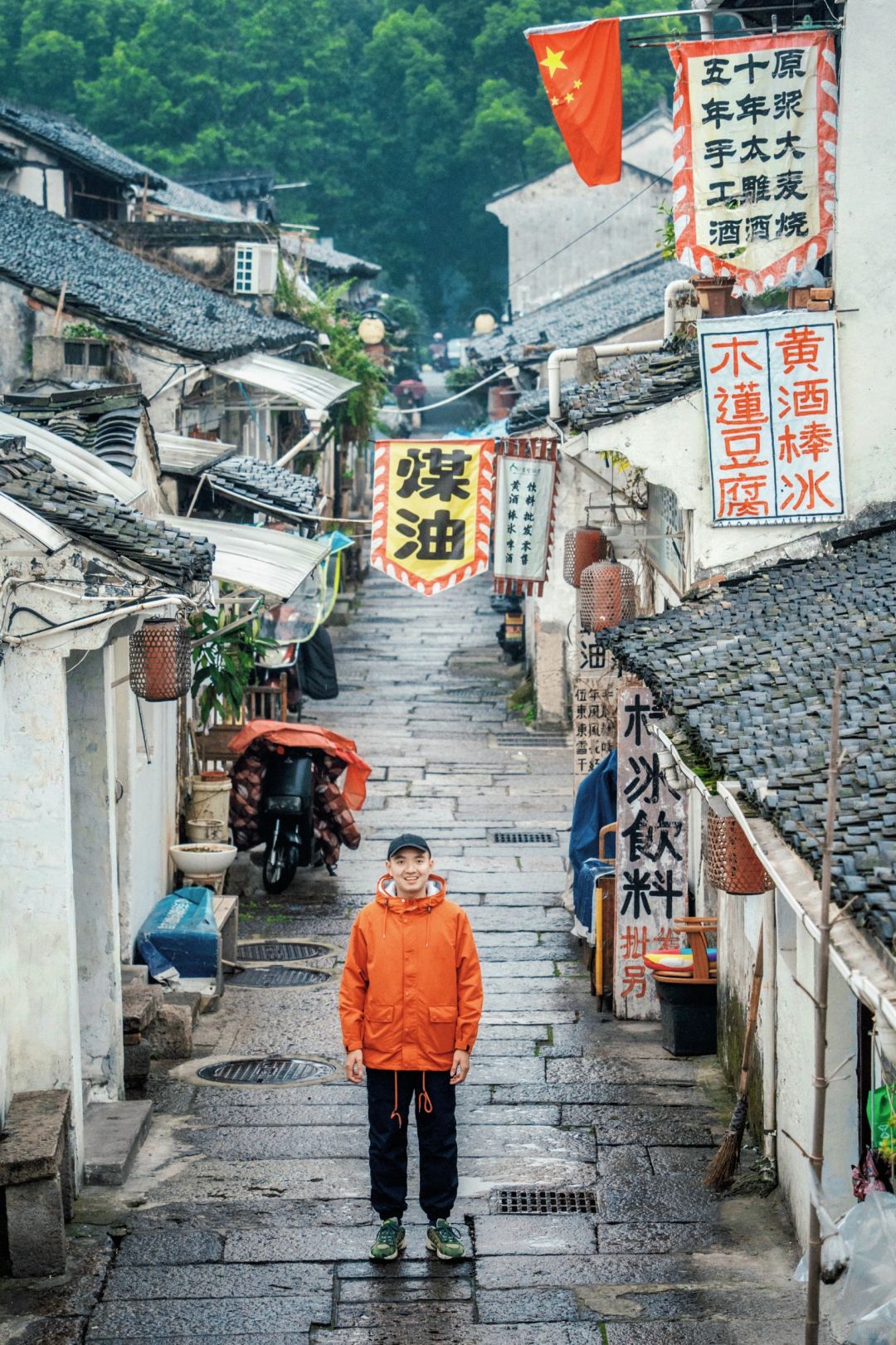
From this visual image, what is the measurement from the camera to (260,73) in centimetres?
6756

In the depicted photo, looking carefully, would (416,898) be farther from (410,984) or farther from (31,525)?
(31,525)

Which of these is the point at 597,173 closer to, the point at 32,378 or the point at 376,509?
the point at 376,509

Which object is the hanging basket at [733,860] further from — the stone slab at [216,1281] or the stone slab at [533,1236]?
the stone slab at [216,1281]

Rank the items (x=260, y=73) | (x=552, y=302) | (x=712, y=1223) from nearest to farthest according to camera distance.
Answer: (x=712, y=1223) < (x=552, y=302) < (x=260, y=73)

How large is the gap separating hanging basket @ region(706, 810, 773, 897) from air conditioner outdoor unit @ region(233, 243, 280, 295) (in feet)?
76.5

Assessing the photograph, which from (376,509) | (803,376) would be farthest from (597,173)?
(376,509)

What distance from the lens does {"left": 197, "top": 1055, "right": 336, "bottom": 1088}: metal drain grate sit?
1191 cm

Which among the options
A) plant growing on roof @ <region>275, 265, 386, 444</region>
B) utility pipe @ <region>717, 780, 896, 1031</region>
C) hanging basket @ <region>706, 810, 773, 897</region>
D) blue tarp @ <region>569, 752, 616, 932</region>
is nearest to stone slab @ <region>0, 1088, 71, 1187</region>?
hanging basket @ <region>706, 810, 773, 897</region>

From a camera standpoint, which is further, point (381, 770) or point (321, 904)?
point (381, 770)

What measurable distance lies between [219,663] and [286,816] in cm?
168

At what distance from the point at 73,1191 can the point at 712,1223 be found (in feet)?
11.7

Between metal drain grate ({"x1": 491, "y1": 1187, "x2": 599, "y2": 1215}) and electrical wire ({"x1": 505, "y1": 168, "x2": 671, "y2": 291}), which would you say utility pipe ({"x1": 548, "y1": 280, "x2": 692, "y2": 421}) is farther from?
electrical wire ({"x1": 505, "y1": 168, "x2": 671, "y2": 291})

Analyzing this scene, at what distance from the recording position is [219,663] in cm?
1712

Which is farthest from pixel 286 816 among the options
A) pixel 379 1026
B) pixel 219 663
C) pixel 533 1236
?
pixel 379 1026
